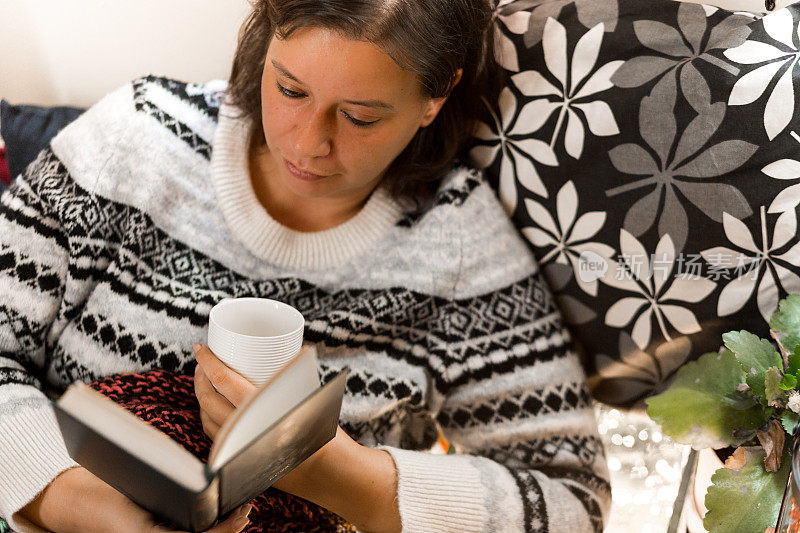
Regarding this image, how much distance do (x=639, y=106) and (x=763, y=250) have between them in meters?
0.28

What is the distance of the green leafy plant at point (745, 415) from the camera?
0.86m

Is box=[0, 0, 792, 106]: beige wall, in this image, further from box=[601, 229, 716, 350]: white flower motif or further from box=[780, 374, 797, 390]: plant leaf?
box=[780, 374, 797, 390]: plant leaf

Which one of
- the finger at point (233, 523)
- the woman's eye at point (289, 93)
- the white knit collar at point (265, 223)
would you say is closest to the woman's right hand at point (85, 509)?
the finger at point (233, 523)

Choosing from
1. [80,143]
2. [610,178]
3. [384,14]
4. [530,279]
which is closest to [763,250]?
[610,178]

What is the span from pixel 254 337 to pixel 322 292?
0.37m

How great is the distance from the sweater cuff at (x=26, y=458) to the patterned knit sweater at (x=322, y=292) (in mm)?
90

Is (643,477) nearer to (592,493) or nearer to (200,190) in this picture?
(592,493)

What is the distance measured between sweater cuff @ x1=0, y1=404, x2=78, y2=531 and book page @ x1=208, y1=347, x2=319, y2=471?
40 cm

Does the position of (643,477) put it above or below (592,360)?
below

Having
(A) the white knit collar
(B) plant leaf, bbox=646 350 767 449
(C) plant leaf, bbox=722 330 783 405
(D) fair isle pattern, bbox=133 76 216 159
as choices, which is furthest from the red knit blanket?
(C) plant leaf, bbox=722 330 783 405

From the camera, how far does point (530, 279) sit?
3.91 feet

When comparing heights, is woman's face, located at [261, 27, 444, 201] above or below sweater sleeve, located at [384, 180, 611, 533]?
above

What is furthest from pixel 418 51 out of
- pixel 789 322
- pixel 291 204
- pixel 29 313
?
pixel 29 313

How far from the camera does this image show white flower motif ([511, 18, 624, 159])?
1119 mm
